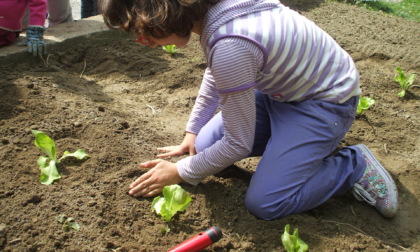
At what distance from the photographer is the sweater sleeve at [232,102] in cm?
177

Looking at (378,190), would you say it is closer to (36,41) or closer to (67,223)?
(67,223)

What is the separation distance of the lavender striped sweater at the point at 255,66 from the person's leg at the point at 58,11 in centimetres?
303

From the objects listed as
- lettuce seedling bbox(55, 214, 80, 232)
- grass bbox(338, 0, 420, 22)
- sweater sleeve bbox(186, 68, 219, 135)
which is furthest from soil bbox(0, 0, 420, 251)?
grass bbox(338, 0, 420, 22)

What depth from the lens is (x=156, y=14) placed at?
1715 millimetres

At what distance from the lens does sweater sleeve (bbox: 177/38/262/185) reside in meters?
1.77

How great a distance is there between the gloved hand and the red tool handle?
2337mm

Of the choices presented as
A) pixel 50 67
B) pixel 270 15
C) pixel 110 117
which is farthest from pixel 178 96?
pixel 270 15

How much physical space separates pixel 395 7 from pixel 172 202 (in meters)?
5.57

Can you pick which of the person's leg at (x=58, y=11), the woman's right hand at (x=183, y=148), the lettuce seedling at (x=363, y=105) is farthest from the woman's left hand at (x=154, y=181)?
the person's leg at (x=58, y=11)

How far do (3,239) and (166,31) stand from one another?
113 centimetres

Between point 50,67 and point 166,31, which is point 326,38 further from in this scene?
point 50,67

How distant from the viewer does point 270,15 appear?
75.8 inches

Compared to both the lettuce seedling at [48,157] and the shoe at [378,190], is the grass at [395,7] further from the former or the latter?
the lettuce seedling at [48,157]

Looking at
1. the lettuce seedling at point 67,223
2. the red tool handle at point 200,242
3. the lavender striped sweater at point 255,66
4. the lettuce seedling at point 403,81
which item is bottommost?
the lettuce seedling at point 67,223
